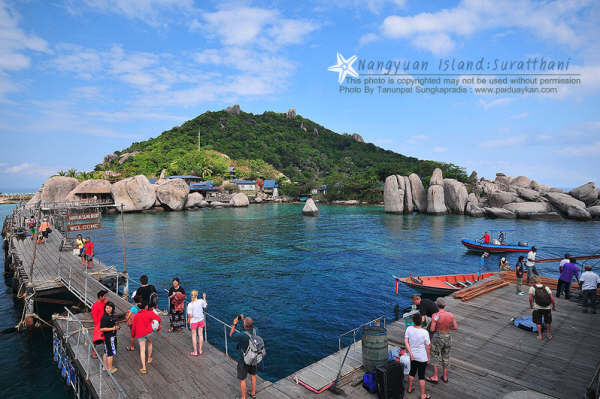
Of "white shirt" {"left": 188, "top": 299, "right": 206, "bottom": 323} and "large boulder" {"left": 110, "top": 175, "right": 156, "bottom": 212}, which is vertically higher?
"large boulder" {"left": 110, "top": 175, "right": 156, "bottom": 212}

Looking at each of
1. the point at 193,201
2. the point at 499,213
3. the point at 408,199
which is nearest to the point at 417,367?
the point at 499,213

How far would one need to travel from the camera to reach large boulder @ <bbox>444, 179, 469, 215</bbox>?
6906 centimetres

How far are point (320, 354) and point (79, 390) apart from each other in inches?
344

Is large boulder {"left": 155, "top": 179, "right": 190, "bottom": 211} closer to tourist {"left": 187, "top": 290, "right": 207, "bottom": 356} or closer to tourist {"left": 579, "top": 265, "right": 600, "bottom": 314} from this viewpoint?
tourist {"left": 187, "top": 290, "right": 207, "bottom": 356}

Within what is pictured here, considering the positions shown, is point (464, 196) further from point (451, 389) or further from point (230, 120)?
point (230, 120)

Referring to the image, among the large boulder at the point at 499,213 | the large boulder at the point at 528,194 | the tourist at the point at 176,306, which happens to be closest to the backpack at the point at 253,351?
the tourist at the point at 176,306

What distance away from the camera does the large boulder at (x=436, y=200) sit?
69406mm

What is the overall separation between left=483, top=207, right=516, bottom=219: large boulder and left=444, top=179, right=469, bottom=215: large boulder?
22.6 ft

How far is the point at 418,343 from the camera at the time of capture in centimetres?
718

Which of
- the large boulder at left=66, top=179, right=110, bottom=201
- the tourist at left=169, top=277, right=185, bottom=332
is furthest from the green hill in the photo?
the tourist at left=169, top=277, right=185, bottom=332

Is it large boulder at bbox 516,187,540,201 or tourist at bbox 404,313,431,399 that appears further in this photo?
large boulder at bbox 516,187,540,201

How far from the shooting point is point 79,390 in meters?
9.72

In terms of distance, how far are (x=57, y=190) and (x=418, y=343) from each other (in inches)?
3278

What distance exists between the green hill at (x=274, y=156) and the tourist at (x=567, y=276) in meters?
83.8
